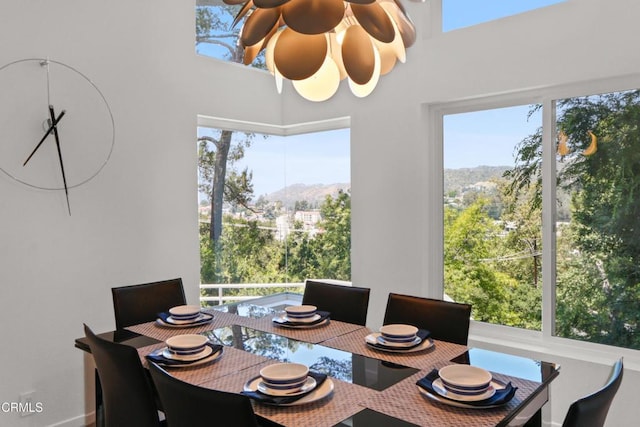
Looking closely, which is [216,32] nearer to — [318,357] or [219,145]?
[219,145]

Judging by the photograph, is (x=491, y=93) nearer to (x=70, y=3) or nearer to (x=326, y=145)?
(x=326, y=145)

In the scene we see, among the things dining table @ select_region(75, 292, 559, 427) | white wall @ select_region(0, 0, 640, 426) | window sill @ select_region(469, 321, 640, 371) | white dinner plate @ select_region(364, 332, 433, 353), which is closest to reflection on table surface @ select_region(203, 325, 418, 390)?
dining table @ select_region(75, 292, 559, 427)

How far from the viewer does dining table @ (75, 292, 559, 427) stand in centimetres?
138

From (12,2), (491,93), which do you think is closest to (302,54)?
(491,93)

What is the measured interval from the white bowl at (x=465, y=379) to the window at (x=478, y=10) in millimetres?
2262

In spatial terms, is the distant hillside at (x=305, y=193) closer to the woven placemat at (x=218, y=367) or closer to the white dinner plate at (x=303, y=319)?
the white dinner plate at (x=303, y=319)

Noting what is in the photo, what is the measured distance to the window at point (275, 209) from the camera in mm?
3805

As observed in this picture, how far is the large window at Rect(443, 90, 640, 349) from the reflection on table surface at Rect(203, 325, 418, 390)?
4.97ft

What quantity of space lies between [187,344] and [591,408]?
4.46ft

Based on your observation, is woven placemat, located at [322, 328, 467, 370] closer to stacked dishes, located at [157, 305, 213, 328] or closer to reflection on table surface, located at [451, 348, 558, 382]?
reflection on table surface, located at [451, 348, 558, 382]

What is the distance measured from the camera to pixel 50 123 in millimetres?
2730

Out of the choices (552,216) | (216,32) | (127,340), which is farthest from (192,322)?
(216,32)

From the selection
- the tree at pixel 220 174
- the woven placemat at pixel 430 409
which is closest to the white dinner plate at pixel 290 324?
the woven placemat at pixel 430 409

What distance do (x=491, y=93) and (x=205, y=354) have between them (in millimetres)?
2204
